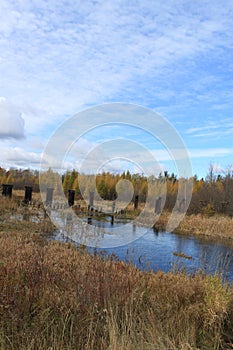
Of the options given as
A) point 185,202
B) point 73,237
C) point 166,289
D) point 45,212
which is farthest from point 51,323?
point 185,202

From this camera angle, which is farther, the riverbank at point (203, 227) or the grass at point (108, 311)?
the riverbank at point (203, 227)

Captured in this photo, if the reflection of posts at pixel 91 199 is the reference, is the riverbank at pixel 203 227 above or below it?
below

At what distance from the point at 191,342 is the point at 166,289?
A: 1.12 meters

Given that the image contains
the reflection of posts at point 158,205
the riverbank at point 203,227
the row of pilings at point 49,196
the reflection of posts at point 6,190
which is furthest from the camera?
the reflection of posts at point 158,205

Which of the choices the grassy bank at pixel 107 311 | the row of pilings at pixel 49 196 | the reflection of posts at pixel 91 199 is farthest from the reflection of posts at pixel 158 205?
the grassy bank at pixel 107 311

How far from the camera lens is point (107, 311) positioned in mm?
3471

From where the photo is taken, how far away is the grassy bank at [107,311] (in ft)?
10.0

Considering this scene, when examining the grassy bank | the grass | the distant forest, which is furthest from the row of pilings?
the grassy bank

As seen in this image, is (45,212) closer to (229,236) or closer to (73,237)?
(73,237)

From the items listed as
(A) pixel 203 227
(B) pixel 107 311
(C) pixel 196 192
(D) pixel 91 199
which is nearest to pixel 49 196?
(D) pixel 91 199

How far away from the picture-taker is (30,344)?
2.87 meters

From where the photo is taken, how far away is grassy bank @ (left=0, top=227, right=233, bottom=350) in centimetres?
305

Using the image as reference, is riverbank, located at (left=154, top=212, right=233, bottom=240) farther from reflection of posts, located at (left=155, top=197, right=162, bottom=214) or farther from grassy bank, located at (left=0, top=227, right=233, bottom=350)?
grassy bank, located at (left=0, top=227, right=233, bottom=350)

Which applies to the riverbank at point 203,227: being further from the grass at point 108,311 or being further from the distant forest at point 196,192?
the grass at point 108,311
